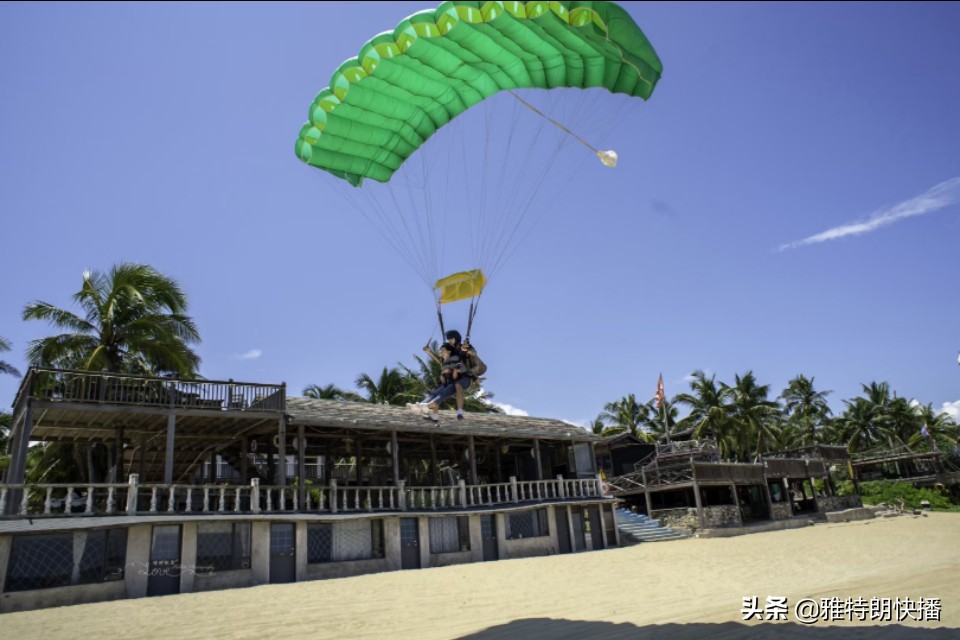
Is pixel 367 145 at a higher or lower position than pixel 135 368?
higher

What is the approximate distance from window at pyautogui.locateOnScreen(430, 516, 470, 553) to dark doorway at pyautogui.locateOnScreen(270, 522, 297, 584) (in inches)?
186

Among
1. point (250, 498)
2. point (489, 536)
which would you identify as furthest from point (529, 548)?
point (250, 498)

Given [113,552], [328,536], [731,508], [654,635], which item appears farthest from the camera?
[731,508]

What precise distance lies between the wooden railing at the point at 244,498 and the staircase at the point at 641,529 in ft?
7.01

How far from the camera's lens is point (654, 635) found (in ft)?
27.0

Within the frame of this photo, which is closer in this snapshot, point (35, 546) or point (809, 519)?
point (35, 546)

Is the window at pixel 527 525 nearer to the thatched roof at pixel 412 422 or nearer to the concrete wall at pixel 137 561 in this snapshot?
the thatched roof at pixel 412 422

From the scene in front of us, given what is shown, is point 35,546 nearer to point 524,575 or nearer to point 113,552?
point 113,552

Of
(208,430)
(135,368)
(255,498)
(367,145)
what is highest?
(367,145)

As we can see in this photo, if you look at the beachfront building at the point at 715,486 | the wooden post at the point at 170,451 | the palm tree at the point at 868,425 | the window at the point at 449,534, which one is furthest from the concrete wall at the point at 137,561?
the palm tree at the point at 868,425

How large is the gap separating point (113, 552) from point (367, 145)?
1078 centimetres

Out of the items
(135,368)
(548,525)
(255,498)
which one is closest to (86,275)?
(135,368)

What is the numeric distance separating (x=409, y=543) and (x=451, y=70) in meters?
14.0

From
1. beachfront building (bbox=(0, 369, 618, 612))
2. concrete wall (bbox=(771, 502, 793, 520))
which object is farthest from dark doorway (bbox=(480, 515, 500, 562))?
concrete wall (bbox=(771, 502, 793, 520))
